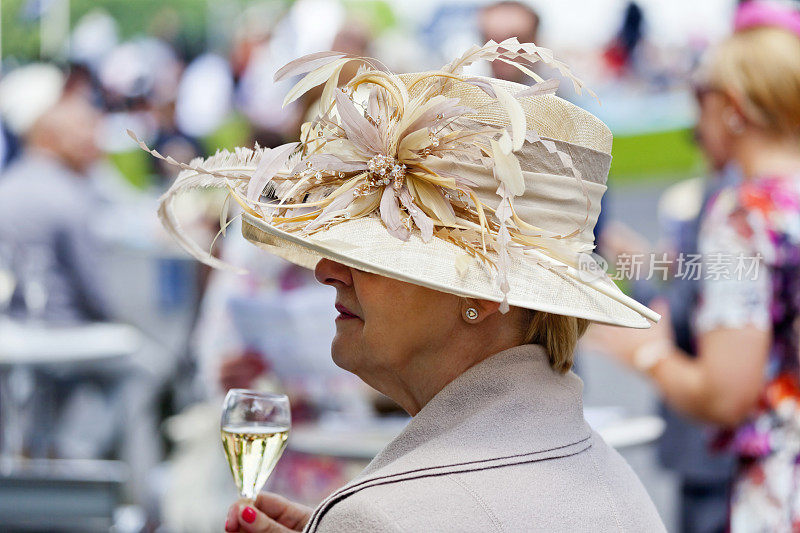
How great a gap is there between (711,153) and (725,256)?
95 centimetres

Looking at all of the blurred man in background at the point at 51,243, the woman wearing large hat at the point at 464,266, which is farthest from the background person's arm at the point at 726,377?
the blurred man in background at the point at 51,243

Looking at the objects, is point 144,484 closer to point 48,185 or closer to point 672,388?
point 48,185

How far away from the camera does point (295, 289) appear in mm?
3365

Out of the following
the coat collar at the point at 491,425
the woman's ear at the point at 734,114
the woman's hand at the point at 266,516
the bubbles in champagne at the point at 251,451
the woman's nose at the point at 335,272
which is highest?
the woman's ear at the point at 734,114

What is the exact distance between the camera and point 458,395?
1458 mm

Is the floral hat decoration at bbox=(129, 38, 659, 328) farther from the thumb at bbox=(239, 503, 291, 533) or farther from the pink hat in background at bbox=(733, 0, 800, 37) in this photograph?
the pink hat in background at bbox=(733, 0, 800, 37)

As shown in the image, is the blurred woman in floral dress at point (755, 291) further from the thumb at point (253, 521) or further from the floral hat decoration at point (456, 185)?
the thumb at point (253, 521)

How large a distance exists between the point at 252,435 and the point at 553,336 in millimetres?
541

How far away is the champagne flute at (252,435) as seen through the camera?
5.70 feet

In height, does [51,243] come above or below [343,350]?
above

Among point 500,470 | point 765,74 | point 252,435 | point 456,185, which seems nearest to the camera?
point 500,470

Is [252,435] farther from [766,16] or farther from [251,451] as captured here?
[766,16]

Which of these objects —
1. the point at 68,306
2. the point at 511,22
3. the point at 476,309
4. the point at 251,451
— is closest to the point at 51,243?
the point at 68,306

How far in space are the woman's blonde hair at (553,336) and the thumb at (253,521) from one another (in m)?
0.50
